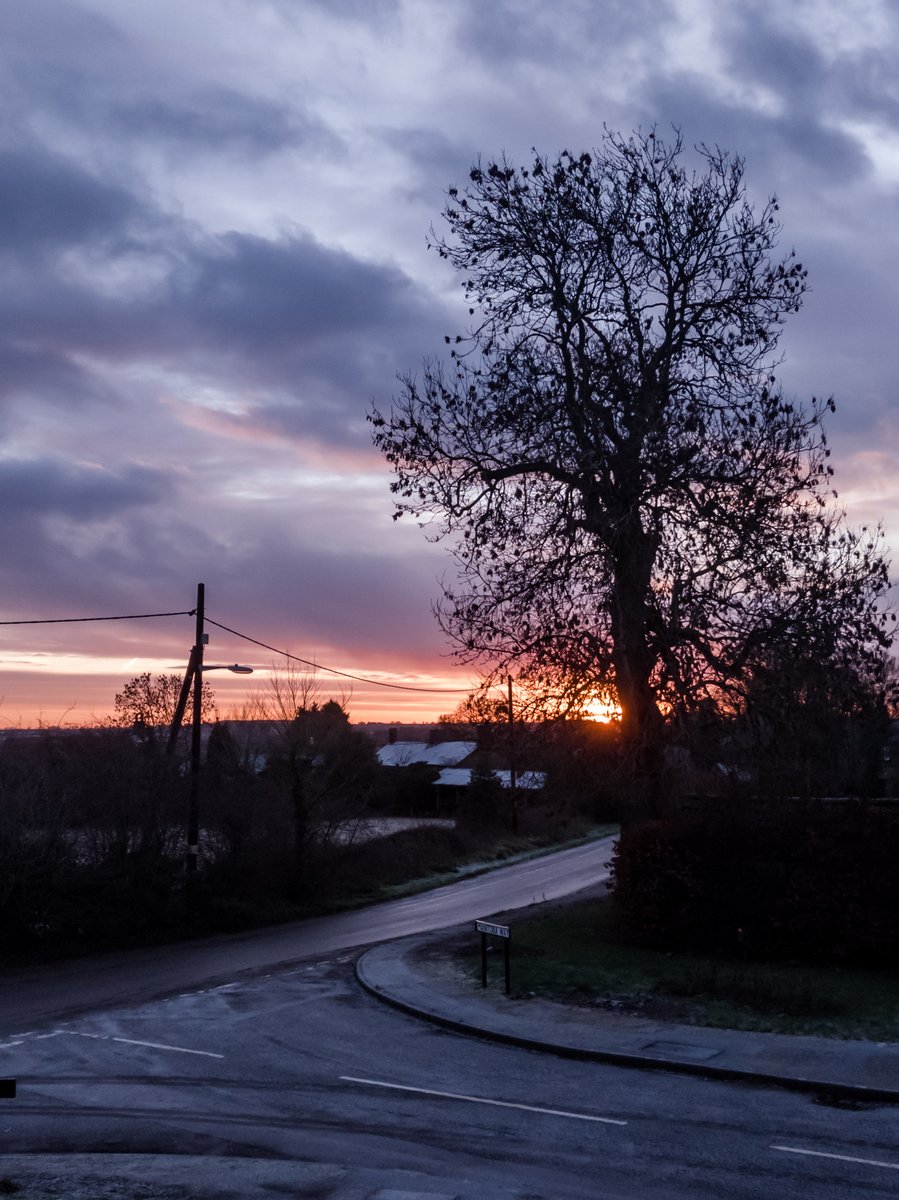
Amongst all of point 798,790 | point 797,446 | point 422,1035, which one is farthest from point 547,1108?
point 797,446

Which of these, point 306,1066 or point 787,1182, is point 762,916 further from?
point 787,1182

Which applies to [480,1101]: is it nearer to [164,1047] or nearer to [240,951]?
[164,1047]

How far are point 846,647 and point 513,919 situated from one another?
9.62 metres

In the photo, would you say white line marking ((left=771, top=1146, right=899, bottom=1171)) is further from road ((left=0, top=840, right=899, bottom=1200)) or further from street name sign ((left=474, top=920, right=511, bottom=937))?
street name sign ((left=474, top=920, right=511, bottom=937))

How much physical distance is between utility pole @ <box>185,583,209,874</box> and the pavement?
471 inches

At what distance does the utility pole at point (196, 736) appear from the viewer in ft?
95.2

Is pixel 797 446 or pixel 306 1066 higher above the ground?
pixel 797 446

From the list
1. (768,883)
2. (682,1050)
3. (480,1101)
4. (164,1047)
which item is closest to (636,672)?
(768,883)

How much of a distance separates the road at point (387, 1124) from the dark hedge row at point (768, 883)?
625 cm

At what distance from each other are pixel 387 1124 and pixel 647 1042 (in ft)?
13.6

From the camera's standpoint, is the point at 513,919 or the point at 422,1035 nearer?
the point at 422,1035

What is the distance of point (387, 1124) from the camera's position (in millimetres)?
10484

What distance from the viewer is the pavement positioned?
11.7m

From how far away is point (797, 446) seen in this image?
66.3 feet
